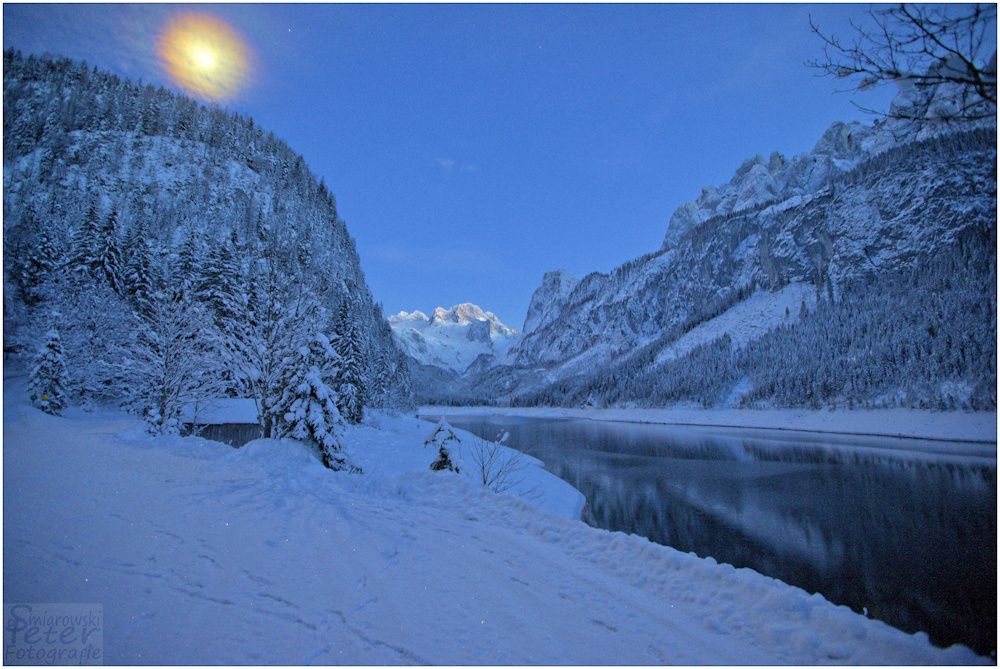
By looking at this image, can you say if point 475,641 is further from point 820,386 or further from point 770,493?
point 820,386

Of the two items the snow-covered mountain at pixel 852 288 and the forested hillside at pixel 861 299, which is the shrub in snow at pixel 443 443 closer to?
the snow-covered mountain at pixel 852 288

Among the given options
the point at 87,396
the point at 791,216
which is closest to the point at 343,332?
the point at 87,396

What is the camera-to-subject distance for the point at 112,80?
2953 inches

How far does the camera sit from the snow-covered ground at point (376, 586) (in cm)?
349

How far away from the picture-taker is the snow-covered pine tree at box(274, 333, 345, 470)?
1211 cm

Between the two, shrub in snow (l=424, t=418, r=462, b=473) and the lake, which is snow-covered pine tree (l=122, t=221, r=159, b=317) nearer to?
shrub in snow (l=424, t=418, r=462, b=473)

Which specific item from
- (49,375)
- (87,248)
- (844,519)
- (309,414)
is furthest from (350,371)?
(844,519)

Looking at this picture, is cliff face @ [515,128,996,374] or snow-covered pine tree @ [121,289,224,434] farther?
cliff face @ [515,128,996,374]

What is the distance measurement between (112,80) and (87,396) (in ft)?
280

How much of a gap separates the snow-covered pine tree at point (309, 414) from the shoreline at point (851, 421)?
130 ft

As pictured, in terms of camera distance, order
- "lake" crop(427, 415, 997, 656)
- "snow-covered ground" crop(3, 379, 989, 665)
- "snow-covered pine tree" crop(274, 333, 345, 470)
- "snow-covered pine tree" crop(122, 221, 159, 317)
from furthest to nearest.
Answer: "snow-covered pine tree" crop(122, 221, 159, 317) → "snow-covered pine tree" crop(274, 333, 345, 470) → "lake" crop(427, 415, 997, 656) → "snow-covered ground" crop(3, 379, 989, 665)
